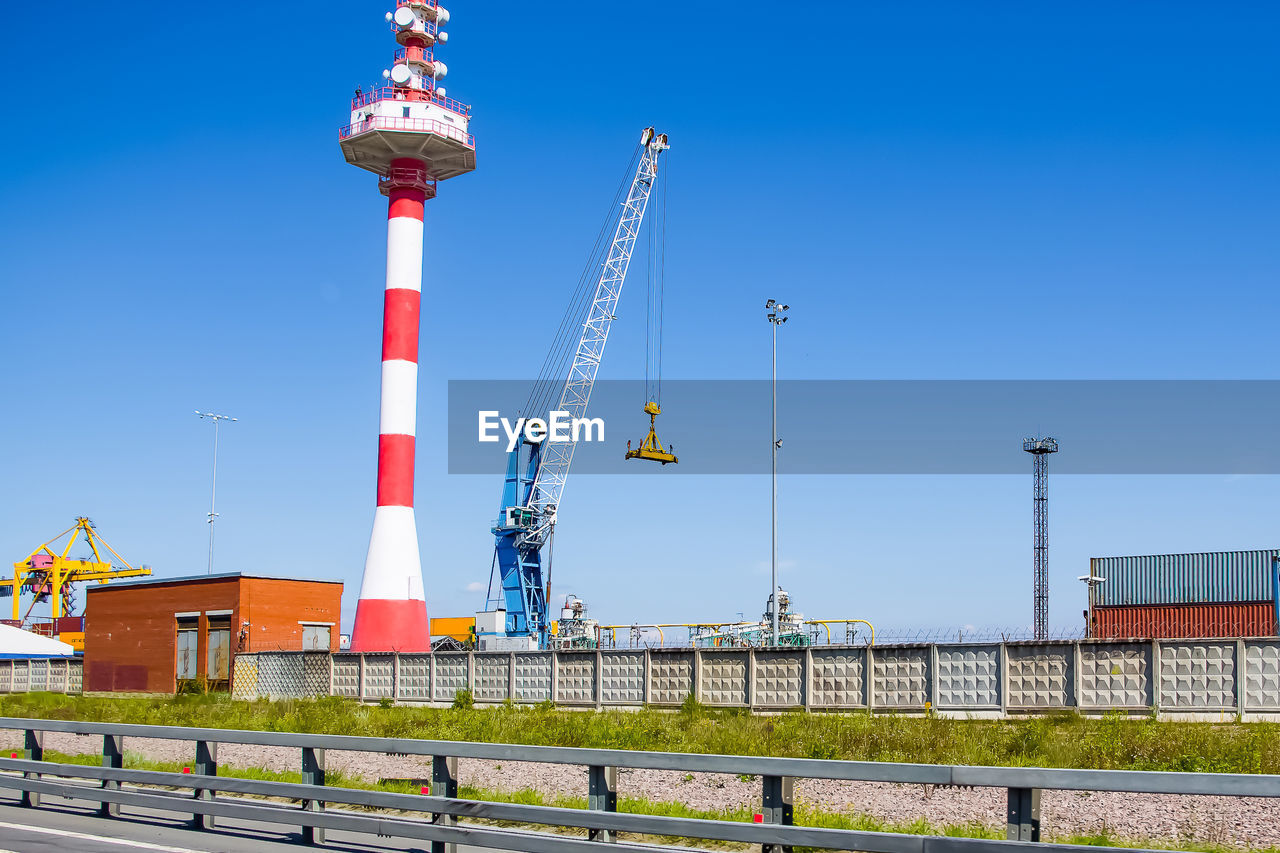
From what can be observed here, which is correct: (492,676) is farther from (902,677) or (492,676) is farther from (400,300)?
(400,300)

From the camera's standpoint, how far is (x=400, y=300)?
1932 inches

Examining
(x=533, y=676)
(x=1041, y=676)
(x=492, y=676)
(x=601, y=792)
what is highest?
(x=601, y=792)

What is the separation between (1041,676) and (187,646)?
35.4m

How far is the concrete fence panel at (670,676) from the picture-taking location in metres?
30.6

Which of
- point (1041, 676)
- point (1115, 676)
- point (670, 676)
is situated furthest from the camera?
point (670, 676)

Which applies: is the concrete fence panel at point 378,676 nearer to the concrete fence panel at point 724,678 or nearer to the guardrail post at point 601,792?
the concrete fence panel at point 724,678

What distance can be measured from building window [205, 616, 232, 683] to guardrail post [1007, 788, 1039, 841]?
42.1 m

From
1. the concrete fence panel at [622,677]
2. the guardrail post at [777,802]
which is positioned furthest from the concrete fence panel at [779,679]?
Result: the guardrail post at [777,802]

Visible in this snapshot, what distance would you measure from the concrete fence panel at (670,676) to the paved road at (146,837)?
17.8 metres

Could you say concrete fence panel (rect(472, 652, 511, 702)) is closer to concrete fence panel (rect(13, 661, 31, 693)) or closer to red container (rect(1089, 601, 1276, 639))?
red container (rect(1089, 601, 1276, 639))

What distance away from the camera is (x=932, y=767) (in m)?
8.54

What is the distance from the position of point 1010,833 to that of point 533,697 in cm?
2621

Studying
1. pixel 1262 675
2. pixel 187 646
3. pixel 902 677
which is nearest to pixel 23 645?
pixel 187 646

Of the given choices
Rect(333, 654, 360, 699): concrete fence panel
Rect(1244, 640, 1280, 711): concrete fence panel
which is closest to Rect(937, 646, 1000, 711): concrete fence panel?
Rect(1244, 640, 1280, 711): concrete fence panel
